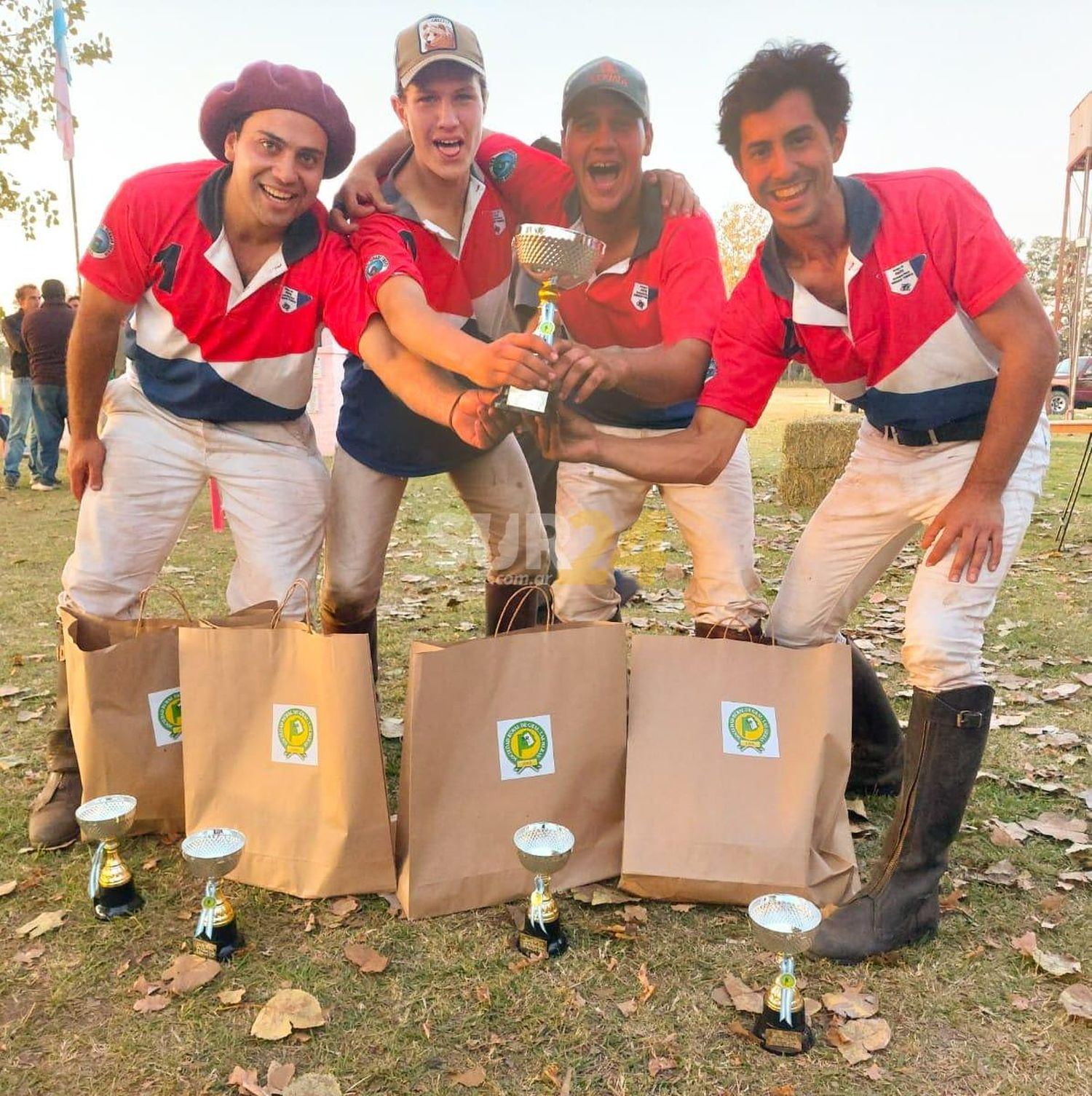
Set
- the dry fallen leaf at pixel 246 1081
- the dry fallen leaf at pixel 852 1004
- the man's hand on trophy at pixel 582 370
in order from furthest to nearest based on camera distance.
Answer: the man's hand on trophy at pixel 582 370 → the dry fallen leaf at pixel 852 1004 → the dry fallen leaf at pixel 246 1081

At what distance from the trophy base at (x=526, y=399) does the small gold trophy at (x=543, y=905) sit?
1129 mm

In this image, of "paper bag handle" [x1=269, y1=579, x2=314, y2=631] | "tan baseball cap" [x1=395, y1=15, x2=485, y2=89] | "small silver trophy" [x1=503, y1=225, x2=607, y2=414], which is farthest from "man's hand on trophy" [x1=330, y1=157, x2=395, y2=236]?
"paper bag handle" [x1=269, y1=579, x2=314, y2=631]

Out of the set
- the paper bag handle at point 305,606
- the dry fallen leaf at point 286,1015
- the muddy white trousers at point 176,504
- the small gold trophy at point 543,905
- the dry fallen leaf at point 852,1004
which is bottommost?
the dry fallen leaf at point 286,1015

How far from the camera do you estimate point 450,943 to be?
2.31m

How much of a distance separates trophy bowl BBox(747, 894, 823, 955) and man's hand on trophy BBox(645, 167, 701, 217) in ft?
6.83

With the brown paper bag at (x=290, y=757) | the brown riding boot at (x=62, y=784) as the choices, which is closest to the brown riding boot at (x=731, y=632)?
the brown paper bag at (x=290, y=757)

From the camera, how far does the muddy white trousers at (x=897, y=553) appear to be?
2.35 m

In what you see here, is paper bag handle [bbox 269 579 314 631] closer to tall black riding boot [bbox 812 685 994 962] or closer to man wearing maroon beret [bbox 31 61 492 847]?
man wearing maroon beret [bbox 31 61 492 847]

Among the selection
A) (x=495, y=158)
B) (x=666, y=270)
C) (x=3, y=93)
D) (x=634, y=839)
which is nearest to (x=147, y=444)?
(x=495, y=158)

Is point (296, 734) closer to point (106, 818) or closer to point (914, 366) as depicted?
point (106, 818)

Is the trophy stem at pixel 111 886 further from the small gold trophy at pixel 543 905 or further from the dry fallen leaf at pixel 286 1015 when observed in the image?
the small gold trophy at pixel 543 905

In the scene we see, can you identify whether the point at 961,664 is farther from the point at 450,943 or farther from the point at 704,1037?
the point at 450,943

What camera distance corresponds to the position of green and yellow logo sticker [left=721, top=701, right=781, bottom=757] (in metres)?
2.43

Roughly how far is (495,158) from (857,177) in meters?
1.20
